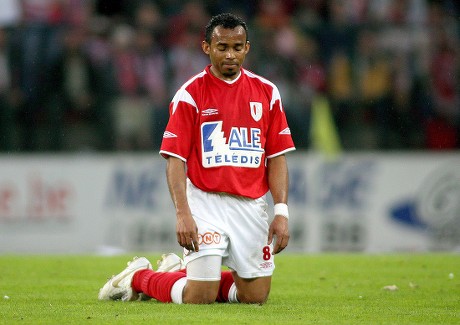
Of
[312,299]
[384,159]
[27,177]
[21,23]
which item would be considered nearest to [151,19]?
[21,23]

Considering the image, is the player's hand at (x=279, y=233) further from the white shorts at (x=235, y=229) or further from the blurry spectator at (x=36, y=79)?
the blurry spectator at (x=36, y=79)

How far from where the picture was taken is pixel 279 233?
23.7 feet

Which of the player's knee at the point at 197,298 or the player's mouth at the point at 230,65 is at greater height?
the player's mouth at the point at 230,65

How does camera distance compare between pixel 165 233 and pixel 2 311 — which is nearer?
pixel 2 311

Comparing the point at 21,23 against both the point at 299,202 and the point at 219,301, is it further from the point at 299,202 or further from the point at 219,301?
the point at 219,301

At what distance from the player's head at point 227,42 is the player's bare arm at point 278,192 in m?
0.77

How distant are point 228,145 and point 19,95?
8413 mm

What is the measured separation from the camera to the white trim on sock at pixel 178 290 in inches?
291

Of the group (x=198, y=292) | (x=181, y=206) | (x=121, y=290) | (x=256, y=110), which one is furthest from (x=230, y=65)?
(x=121, y=290)

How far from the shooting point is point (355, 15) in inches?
657

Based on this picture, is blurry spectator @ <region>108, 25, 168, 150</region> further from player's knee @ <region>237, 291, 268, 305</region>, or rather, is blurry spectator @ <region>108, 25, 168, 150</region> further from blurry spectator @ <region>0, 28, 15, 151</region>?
player's knee @ <region>237, 291, 268, 305</region>

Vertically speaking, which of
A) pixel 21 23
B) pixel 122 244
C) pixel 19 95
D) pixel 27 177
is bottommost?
pixel 122 244

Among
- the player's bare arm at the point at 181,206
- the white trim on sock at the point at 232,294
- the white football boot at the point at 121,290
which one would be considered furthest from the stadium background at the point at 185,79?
the player's bare arm at the point at 181,206

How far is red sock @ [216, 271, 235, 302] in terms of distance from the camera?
771cm
